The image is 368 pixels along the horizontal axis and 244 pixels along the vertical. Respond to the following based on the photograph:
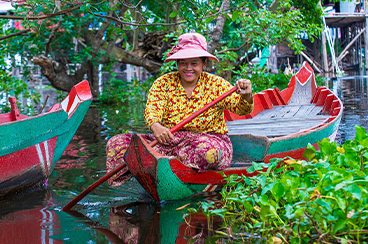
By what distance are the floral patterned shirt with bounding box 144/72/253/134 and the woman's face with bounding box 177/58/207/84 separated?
86 millimetres

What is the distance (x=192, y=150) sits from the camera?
2775mm

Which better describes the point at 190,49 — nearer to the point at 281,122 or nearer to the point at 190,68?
the point at 190,68

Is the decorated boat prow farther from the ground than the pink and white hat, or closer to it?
closer to it

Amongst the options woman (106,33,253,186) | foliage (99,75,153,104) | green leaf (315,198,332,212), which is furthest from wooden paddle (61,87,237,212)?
foliage (99,75,153,104)

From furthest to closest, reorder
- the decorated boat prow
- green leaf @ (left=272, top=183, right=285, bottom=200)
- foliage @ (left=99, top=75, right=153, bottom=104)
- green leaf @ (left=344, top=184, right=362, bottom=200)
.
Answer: foliage @ (left=99, top=75, right=153, bottom=104), the decorated boat prow, green leaf @ (left=272, top=183, right=285, bottom=200), green leaf @ (left=344, top=184, right=362, bottom=200)

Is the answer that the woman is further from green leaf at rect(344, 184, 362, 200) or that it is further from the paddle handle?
green leaf at rect(344, 184, 362, 200)

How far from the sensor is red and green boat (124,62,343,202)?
2.50 m

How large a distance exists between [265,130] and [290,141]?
0.83 meters

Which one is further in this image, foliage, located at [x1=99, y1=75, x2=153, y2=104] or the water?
foliage, located at [x1=99, y1=75, x2=153, y2=104]

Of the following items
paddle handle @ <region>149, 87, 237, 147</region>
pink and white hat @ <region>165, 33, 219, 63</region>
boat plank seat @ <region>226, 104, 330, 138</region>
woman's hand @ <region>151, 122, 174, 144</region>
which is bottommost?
boat plank seat @ <region>226, 104, 330, 138</region>

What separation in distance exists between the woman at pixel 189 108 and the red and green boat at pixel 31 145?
643 mm

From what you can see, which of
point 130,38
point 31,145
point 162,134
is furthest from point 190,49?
point 130,38

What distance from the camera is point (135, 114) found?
8023 millimetres

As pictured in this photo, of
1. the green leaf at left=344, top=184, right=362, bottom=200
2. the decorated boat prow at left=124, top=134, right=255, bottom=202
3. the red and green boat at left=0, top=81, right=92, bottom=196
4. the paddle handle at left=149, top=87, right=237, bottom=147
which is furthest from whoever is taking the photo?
the red and green boat at left=0, top=81, right=92, bottom=196
